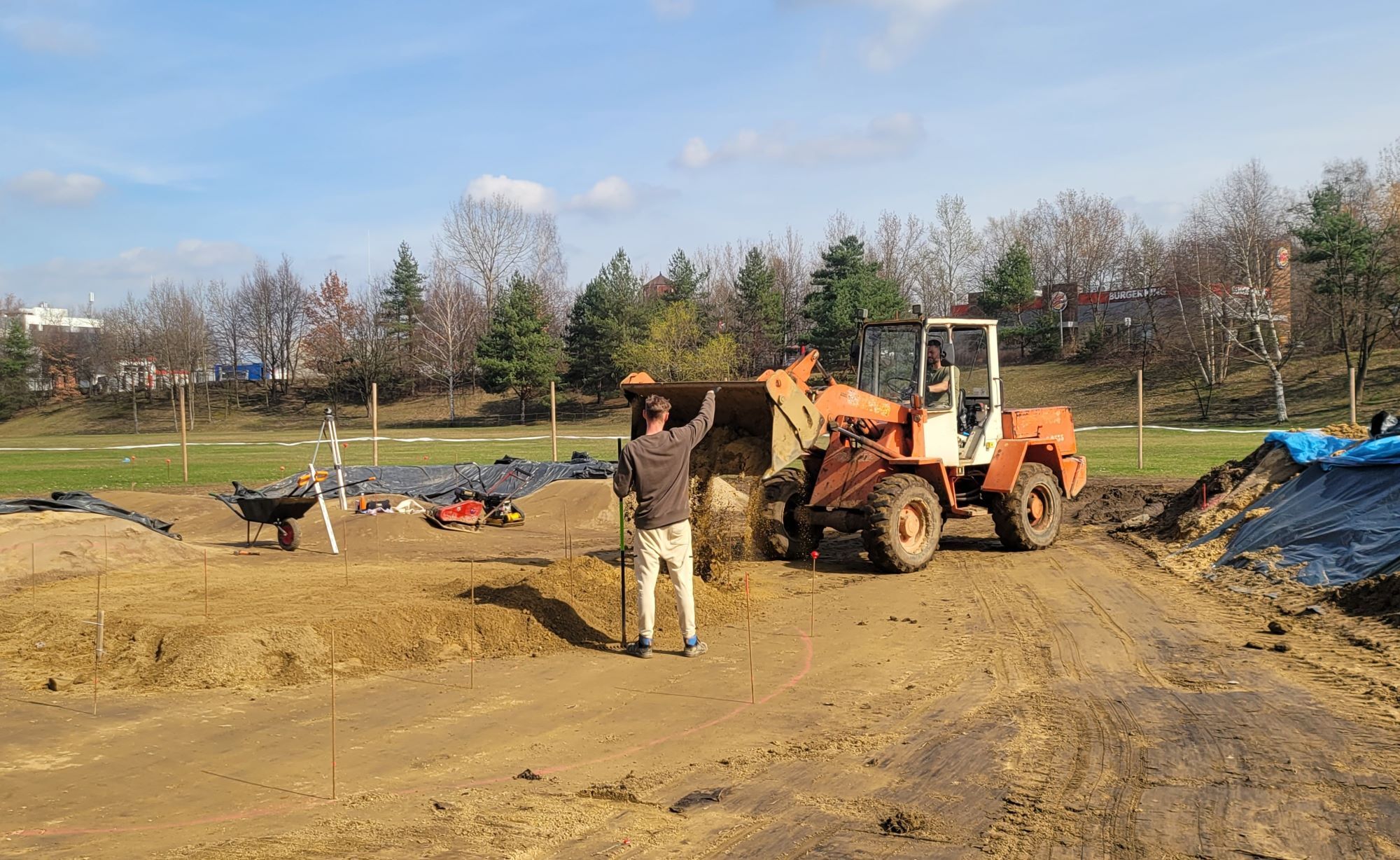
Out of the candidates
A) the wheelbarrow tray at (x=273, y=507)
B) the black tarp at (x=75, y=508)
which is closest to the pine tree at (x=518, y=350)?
the black tarp at (x=75, y=508)

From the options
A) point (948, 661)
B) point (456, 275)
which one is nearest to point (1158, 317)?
point (456, 275)

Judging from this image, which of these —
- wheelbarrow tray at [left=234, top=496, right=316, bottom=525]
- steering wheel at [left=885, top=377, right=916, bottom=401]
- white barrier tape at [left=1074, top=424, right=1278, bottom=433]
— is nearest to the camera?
steering wheel at [left=885, top=377, right=916, bottom=401]

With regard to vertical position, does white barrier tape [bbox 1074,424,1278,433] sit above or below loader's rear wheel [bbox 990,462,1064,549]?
below

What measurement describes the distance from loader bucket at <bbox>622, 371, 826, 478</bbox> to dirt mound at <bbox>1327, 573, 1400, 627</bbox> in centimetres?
522

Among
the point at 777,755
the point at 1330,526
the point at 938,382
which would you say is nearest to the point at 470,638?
the point at 777,755

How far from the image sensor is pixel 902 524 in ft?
40.7

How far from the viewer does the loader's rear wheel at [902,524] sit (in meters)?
11.9

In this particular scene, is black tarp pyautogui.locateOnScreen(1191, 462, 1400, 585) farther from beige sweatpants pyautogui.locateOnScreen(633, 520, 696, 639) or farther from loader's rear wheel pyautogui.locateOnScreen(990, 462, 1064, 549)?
beige sweatpants pyautogui.locateOnScreen(633, 520, 696, 639)

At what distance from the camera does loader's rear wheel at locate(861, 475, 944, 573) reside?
39.1ft

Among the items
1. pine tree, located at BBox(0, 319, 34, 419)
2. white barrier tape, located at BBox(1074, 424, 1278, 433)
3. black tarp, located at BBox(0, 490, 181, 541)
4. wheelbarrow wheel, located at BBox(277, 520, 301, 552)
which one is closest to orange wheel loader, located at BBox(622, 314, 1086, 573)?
wheelbarrow wheel, located at BBox(277, 520, 301, 552)

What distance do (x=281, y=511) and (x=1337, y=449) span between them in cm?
1426

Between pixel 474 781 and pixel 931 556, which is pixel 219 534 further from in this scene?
pixel 474 781

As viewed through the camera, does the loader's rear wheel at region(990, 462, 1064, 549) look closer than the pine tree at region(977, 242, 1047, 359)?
Yes

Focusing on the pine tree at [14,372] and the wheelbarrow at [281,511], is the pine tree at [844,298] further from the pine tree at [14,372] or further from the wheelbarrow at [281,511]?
the pine tree at [14,372]
